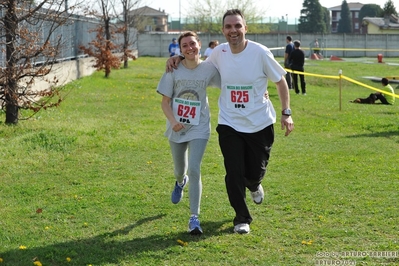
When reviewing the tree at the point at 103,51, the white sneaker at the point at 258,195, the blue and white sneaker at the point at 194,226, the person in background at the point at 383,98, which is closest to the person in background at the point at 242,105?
Answer: the blue and white sneaker at the point at 194,226

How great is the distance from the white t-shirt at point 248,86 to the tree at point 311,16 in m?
106

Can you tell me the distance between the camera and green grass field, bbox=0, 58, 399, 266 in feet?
19.6

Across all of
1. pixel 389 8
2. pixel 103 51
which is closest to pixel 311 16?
pixel 389 8

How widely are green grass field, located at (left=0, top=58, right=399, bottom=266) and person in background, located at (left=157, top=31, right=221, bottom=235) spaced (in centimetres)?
63

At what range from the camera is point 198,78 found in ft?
22.0

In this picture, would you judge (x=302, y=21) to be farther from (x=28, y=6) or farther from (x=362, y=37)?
(x=28, y=6)

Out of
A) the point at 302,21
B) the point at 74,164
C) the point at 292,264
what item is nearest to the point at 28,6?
the point at 74,164

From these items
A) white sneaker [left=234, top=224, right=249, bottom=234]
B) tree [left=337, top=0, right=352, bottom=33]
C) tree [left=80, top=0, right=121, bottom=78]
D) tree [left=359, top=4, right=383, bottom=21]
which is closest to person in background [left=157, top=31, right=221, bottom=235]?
white sneaker [left=234, top=224, right=249, bottom=234]

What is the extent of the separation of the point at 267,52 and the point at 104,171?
3.88 metres

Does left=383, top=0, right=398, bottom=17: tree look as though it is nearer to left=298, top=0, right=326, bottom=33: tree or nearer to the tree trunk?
left=298, top=0, right=326, bottom=33: tree

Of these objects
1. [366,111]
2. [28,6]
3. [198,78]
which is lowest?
[366,111]

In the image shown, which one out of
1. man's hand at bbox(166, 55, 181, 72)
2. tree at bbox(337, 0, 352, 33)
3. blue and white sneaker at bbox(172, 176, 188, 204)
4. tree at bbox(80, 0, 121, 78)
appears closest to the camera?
man's hand at bbox(166, 55, 181, 72)

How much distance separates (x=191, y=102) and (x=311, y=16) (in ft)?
353

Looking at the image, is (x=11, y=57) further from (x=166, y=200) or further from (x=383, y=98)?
(x=383, y=98)
